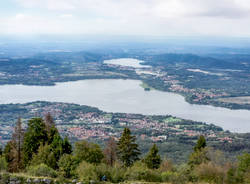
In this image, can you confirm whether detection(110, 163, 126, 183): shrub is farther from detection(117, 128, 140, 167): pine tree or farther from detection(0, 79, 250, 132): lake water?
detection(0, 79, 250, 132): lake water

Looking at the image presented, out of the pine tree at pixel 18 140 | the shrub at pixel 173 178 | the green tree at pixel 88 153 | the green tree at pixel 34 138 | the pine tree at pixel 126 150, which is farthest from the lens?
the pine tree at pixel 126 150

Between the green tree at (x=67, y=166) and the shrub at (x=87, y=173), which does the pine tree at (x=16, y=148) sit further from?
the shrub at (x=87, y=173)

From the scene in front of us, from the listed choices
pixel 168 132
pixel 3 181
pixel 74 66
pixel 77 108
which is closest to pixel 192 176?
pixel 3 181

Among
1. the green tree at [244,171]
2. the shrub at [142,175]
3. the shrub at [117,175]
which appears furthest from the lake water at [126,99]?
the shrub at [117,175]

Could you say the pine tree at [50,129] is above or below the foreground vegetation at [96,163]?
above

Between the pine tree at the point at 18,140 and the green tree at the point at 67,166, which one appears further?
the pine tree at the point at 18,140

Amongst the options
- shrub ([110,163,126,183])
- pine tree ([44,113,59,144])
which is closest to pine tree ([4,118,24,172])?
pine tree ([44,113,59,144])

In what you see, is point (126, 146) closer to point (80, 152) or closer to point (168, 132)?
point (80, 152)
